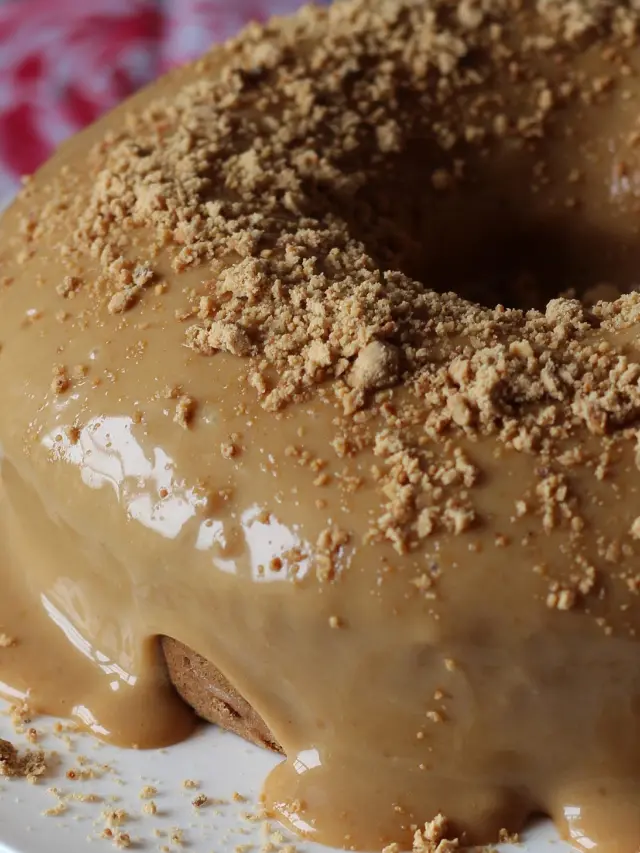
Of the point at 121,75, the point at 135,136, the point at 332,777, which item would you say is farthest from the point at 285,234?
the point at 121,75

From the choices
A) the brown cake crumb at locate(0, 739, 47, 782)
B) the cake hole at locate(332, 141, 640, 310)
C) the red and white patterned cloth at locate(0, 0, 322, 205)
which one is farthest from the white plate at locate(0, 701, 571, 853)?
the red and white patterned cloth at locate(0, 0, 322, 205)

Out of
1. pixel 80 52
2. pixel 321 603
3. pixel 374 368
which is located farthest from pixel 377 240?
pixel 80 52

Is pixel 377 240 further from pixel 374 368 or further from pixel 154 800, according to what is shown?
pixel 154 800

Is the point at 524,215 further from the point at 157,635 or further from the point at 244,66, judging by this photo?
the point at 157,635

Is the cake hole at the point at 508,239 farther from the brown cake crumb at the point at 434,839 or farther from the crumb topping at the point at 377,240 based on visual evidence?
the brown cake crumb at the point at 434,839

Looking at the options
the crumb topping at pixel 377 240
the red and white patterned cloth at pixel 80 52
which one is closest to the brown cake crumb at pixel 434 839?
the crumb topping at pixel 377 240

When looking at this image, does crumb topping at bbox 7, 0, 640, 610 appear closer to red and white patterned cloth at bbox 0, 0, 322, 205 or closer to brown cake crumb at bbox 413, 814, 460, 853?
brown cake crumb at bbox 413, 814, 460, 853

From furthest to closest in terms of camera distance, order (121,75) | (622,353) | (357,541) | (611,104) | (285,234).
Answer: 1. (121,75)
2. (611,104)
3. (285,234)
4. (622,353)
5. (357,541)
